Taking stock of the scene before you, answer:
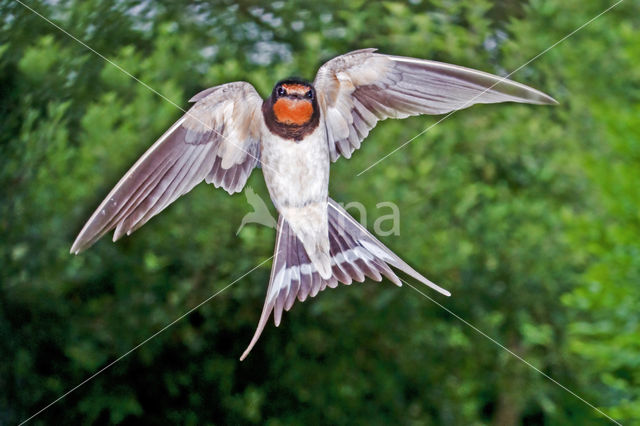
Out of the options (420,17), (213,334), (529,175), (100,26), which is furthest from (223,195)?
(529,175)

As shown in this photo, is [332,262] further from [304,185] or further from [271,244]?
[271,244]

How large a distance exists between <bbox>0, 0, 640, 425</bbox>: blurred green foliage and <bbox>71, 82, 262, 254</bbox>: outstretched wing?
55 centimetres


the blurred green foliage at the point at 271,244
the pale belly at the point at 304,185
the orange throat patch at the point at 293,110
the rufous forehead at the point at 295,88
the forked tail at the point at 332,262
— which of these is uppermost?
the rufous forehead at the point at 295,88

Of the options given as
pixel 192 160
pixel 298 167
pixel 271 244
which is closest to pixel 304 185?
pixel 298 167

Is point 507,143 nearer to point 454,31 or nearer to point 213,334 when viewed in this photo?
point 454,31

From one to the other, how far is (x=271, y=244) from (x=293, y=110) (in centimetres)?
73

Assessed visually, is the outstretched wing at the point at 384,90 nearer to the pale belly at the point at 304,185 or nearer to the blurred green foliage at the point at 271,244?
the pale belly at the point at 304,185

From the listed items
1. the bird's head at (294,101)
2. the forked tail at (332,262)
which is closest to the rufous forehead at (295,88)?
the bird's head at (294,101)

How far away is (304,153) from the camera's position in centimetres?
95

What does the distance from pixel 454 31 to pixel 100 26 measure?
0.76m

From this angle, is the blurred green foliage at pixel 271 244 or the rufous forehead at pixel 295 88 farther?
the blurred green foliage at pixel 271 244

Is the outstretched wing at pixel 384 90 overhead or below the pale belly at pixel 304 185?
overhead

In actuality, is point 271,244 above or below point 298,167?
below

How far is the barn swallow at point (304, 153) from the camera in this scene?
0.96 m
